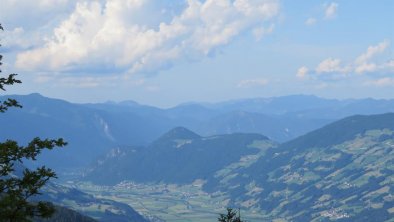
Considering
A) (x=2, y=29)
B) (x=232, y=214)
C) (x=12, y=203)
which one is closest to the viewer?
(x=12, y=203)

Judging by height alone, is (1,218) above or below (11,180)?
below

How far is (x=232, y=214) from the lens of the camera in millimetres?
47875

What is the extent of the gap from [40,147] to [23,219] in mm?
4261

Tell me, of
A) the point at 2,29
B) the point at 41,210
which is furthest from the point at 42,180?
the point at 2,29

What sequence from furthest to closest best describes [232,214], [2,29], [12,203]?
[232,214]
[2,29]
[12,203]

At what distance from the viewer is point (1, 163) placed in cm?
3406

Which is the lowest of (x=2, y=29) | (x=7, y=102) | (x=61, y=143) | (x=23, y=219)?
(x=23, y=219)

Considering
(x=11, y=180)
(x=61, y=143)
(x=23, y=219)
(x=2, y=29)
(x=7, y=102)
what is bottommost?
(x=23, y=219)

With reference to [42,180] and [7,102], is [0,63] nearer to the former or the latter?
[7,102]

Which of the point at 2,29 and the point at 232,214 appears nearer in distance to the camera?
the point at 2,29

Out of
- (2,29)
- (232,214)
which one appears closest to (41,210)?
(2,29)

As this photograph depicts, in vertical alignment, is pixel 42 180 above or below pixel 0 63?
below

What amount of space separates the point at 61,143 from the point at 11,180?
3348 mm

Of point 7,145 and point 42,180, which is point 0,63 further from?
point 42,180
